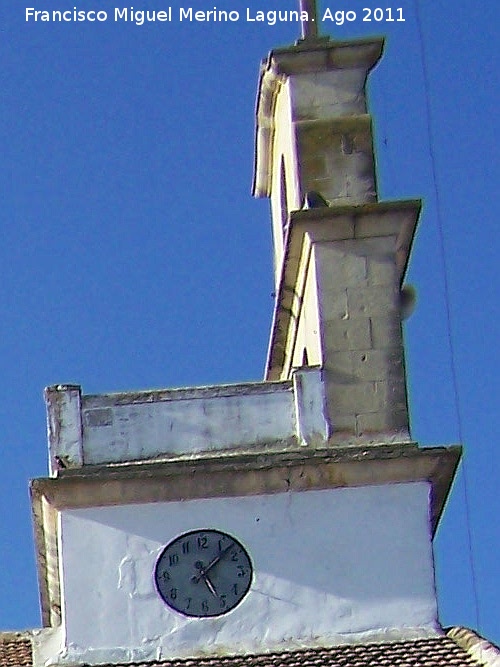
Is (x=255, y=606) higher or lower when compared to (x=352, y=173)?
lower

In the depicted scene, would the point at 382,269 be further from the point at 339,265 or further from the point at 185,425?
the point at 185,425

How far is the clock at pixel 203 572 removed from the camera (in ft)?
71.7

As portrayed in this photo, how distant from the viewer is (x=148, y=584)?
21.9 meters

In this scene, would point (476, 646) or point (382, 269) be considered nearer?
point (476, 646)

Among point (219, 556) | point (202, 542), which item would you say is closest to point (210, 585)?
point (219, 556)

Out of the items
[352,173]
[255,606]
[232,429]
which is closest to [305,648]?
[255,606]

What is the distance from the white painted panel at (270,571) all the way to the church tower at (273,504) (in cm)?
1

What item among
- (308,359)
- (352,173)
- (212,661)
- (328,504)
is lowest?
(212,661)

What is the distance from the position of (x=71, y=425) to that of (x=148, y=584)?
1744 millimetres

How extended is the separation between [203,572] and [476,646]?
276cm

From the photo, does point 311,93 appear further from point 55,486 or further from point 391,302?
point 55,486

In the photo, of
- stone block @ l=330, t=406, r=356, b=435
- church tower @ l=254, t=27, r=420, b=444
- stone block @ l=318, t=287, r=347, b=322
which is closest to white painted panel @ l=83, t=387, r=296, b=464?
stone block @ l=330, t=406, r=356, b=435

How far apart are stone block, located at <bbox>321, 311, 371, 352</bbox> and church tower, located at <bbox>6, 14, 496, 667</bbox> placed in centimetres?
2

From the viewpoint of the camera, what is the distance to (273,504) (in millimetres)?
22062
